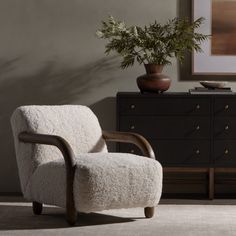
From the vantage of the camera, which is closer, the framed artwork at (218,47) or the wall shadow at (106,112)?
the framed artwork at (218,47)

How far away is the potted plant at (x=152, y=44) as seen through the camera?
6445 mm

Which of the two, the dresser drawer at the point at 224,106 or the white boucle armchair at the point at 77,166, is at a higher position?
the dresser drawer at the point at 224,106

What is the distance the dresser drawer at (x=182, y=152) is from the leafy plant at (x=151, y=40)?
2.27 ft

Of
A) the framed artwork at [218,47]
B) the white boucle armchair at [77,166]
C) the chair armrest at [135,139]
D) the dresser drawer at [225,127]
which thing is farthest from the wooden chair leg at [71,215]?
the framed artwork at [218,47]

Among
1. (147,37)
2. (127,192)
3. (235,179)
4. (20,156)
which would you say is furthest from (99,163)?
(235,179)

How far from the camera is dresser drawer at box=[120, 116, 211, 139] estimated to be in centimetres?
643

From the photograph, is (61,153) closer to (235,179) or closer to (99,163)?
(99,163)

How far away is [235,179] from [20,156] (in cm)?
220

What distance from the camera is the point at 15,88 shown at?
6.92 meters

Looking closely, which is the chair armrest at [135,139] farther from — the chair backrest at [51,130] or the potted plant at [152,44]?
the potted plant at [152,44]

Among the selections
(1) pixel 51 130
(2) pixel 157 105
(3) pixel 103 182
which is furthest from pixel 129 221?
(2) pixel 157 105

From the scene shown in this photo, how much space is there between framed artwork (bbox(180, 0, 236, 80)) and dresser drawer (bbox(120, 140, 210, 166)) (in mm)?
725

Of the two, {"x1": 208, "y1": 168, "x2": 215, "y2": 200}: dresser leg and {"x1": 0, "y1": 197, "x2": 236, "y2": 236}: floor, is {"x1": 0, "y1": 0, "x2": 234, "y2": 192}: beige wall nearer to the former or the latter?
{"x1": 208, "y1": 168, "x2": 215, "y2": 200}: dresser leg

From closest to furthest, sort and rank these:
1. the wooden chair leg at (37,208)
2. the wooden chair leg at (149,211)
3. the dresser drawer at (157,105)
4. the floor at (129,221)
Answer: the floor at (129,221) → the wooden chair leg at (149,211) → the wooden chair leg at (37,208) → the dresser drawer at (157,105)
